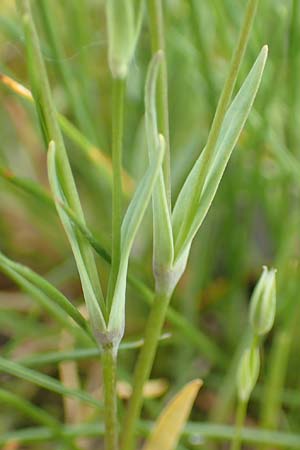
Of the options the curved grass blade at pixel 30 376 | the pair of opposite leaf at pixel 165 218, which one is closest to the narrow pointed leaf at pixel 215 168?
the pair of opposite leaf at pixel 165 218

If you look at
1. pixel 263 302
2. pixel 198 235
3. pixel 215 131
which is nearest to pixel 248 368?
pixel 263 302

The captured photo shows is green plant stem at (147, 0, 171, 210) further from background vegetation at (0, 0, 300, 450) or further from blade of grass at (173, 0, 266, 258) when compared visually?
background vegetation at (0, 0, 300, 450)

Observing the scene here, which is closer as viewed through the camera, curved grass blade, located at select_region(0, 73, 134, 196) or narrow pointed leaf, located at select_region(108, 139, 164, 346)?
narrow pointed leaf, located at select_region(108, 139, 164, 346)

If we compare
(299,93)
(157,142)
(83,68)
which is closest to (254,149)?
(299,93)

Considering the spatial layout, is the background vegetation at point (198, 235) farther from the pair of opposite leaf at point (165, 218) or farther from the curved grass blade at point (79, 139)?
the pair of opposite leaf at point (165, 218)

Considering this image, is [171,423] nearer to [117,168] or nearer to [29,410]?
[29,410]

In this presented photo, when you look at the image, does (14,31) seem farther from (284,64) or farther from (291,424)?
(291,424)

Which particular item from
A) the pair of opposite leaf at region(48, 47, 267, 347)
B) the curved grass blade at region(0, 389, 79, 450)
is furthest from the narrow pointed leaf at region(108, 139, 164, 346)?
the curved grass blade at region(0, 389, 79, 450)
